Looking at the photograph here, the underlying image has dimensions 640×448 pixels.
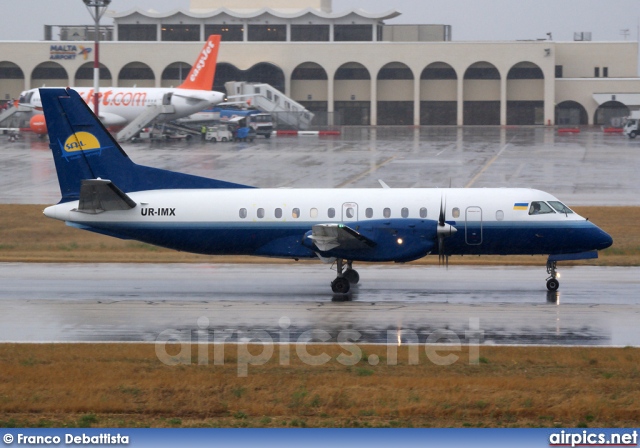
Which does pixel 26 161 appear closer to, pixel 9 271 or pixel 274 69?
pixel 9 271

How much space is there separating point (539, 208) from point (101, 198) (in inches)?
517

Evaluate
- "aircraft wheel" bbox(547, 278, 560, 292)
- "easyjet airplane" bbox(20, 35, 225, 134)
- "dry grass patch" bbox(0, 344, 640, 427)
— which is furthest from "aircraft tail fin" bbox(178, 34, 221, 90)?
"dry grass patch" bbox(0, 344, 640, 427)

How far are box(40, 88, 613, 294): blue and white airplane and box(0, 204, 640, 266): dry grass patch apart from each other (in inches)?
253

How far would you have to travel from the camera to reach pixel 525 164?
61844 millimetres

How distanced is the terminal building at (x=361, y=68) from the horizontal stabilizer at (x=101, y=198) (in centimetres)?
8258

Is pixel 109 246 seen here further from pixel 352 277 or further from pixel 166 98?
pixel 166 98

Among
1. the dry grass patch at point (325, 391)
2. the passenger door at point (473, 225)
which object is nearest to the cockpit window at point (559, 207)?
the passenger door at point (473, 225)

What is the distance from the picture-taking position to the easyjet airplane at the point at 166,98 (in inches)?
3147

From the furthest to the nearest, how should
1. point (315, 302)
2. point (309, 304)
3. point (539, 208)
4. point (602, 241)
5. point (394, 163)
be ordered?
point (394, 163) → point (539, 208) → point (602, 241) → point (315, 302) → point (309, 304)

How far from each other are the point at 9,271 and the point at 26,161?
35.8 m

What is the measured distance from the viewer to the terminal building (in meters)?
108

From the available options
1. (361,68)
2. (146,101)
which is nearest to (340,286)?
(146,101)

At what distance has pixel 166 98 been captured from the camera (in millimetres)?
78938

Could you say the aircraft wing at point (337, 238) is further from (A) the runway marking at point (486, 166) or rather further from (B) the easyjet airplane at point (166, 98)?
(B) the easyjet airplane at point (166, 98)
